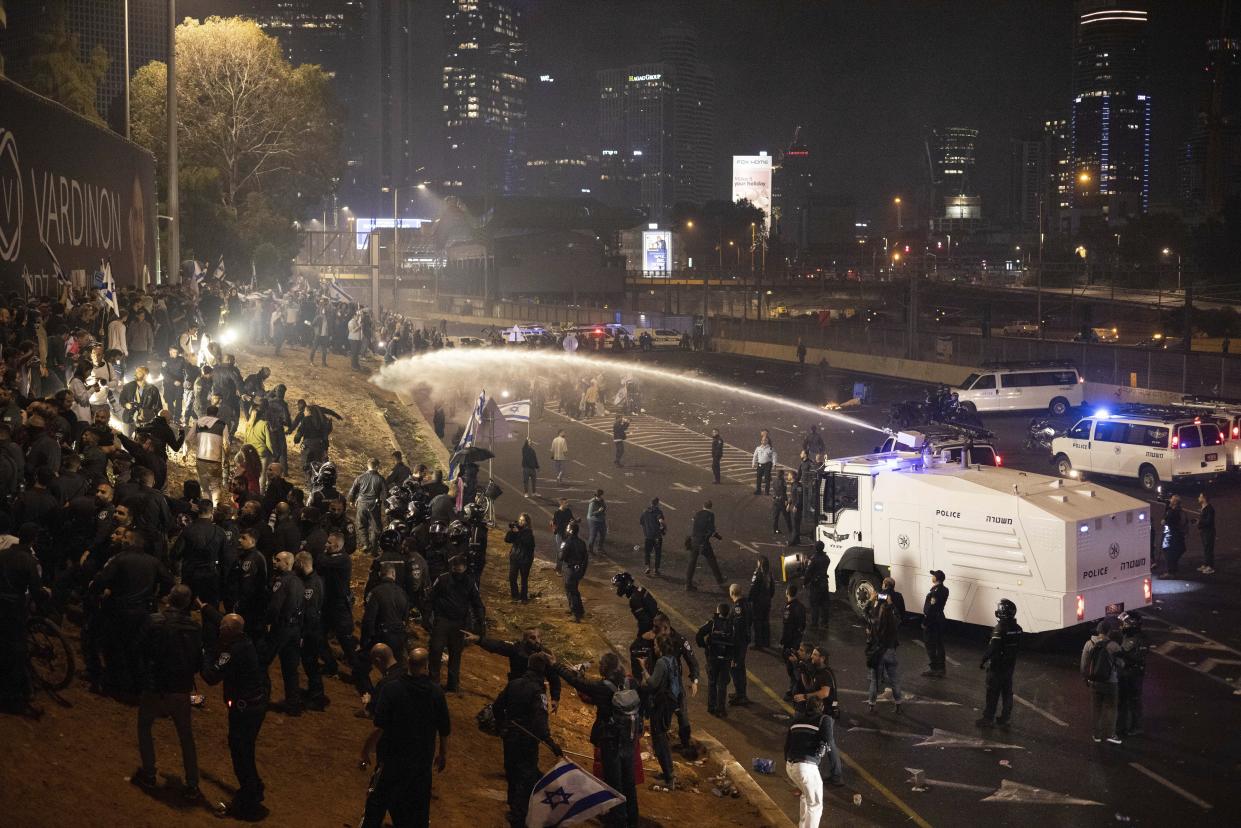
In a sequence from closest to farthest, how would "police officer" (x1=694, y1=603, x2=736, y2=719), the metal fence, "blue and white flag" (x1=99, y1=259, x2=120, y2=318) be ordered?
1. "police officer" (x1=694, y1=603, x2=736, y2=719)
2. "blue and white flag" (x1=99, y1=259, x2=120, y2=318)
3. the metal fence

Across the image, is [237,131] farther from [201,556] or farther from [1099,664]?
[1099,664]

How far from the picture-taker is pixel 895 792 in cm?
1331

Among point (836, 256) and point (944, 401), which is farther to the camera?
point (836, 256)

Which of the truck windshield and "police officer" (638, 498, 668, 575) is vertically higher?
the truck windshield

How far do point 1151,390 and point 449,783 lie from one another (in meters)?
42.2

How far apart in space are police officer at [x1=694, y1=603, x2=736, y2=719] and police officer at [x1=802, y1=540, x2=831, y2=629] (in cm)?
418

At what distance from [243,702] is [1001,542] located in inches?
488

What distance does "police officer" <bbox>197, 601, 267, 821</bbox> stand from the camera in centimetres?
926

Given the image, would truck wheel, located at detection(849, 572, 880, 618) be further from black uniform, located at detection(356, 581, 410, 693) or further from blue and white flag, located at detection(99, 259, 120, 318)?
blue and white flag, located at detection(99, 259, 120, 318)

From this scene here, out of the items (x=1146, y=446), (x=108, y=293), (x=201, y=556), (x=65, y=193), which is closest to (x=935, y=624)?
(x=201, y=556)

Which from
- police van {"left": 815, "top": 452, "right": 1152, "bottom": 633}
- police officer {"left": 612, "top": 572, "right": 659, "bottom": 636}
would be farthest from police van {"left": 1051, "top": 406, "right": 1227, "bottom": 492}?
police officer {"left": 612, "top": 572, "right": 659, "bottom": 636}

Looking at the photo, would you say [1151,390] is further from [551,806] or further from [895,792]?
[551,806]

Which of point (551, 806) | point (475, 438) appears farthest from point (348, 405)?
point (551, 806)

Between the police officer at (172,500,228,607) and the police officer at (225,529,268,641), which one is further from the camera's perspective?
the police officer at (172,500,228,607)
